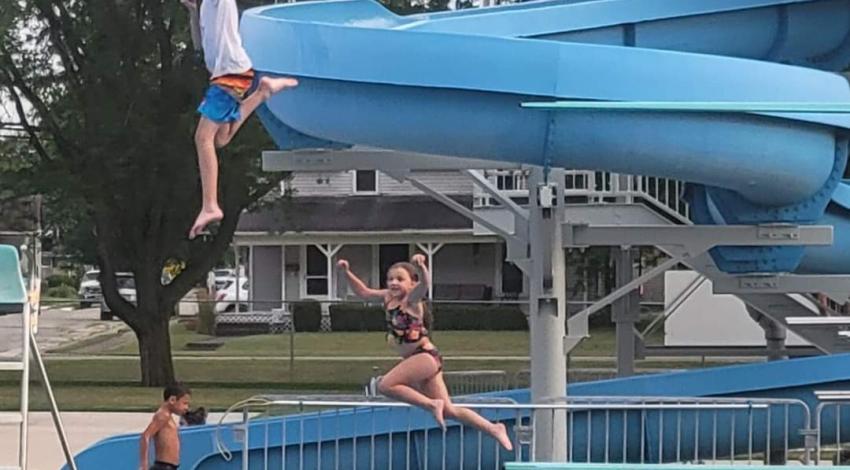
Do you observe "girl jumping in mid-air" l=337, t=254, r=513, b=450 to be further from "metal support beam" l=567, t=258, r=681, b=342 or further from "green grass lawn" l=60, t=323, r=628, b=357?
"green grass lawn" l=60, t=323, r=628, b=357

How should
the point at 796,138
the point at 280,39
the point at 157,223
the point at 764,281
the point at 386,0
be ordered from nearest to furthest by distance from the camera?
the point at 280,39 < the point at 796,138 < the point at 764,281 < the point at 386,0 < the point at 157,223

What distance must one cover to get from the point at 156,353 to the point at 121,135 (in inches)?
171

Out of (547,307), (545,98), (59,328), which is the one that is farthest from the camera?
(59,328)

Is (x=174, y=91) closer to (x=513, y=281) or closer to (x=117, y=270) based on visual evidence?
(x=117, y=270)

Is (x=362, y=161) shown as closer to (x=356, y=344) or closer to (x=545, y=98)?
(x=545, y=98)

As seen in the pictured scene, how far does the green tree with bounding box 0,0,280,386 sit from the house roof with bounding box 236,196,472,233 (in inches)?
587

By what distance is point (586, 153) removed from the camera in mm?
9891

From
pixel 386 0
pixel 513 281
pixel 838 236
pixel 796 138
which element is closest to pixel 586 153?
pixel 796 138

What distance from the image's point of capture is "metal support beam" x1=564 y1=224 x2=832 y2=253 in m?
10.8

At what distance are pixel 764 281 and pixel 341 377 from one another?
14358mm

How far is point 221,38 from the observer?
20.4ft

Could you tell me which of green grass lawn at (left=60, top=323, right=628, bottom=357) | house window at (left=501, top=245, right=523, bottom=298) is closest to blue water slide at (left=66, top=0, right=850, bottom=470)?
green grass lawn at (left=60, top=323, right=628, bottom=357)

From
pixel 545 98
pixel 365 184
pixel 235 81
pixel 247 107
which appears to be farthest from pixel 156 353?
pixel 235 81

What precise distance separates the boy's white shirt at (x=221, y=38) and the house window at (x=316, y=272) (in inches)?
1511
